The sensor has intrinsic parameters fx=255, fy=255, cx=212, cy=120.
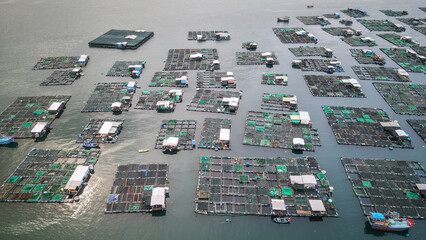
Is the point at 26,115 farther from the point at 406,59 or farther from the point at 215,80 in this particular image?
the point at 406,59

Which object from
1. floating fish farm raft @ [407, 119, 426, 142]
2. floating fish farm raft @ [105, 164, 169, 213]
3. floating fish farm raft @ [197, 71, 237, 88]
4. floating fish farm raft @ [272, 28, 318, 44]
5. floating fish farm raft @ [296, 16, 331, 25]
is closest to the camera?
floating fish farm raft @ [105, 164, 169, 213]

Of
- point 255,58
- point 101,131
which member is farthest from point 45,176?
point 255,58

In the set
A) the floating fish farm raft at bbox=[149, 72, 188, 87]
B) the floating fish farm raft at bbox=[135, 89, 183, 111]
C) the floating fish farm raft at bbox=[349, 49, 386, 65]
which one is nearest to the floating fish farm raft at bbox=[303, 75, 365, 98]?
the floating fish farm raft at bbox=[349, 49, 386, 65]

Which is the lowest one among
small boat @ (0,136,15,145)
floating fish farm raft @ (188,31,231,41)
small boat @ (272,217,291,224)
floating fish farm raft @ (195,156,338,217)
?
small boat @ (272,217,291,224)

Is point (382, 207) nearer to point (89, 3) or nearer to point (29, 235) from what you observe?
point (29, 235)

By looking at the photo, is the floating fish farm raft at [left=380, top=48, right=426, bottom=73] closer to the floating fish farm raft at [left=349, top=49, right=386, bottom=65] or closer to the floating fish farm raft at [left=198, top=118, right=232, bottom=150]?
the floating fish farm raft at [left=349, top=49, right=386, bottom=65]

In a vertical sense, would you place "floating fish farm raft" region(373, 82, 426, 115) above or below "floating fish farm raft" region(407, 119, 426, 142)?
above

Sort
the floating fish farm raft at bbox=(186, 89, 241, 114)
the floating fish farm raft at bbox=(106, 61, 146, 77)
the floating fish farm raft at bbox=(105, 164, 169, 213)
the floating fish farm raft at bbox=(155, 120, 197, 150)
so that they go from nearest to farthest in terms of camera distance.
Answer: the floating fish farm raft at bbox=(105, 164, 169, 213)
the floating fish farm raft at bbox=(155, 120, 197, 150)
the floating fish farm raft at bbox=(186, 89, 241, 114)
the floating fish farm raft at bbox=(106, 61, 146, 77)

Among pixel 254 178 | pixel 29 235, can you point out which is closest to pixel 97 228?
pixel 29 235
